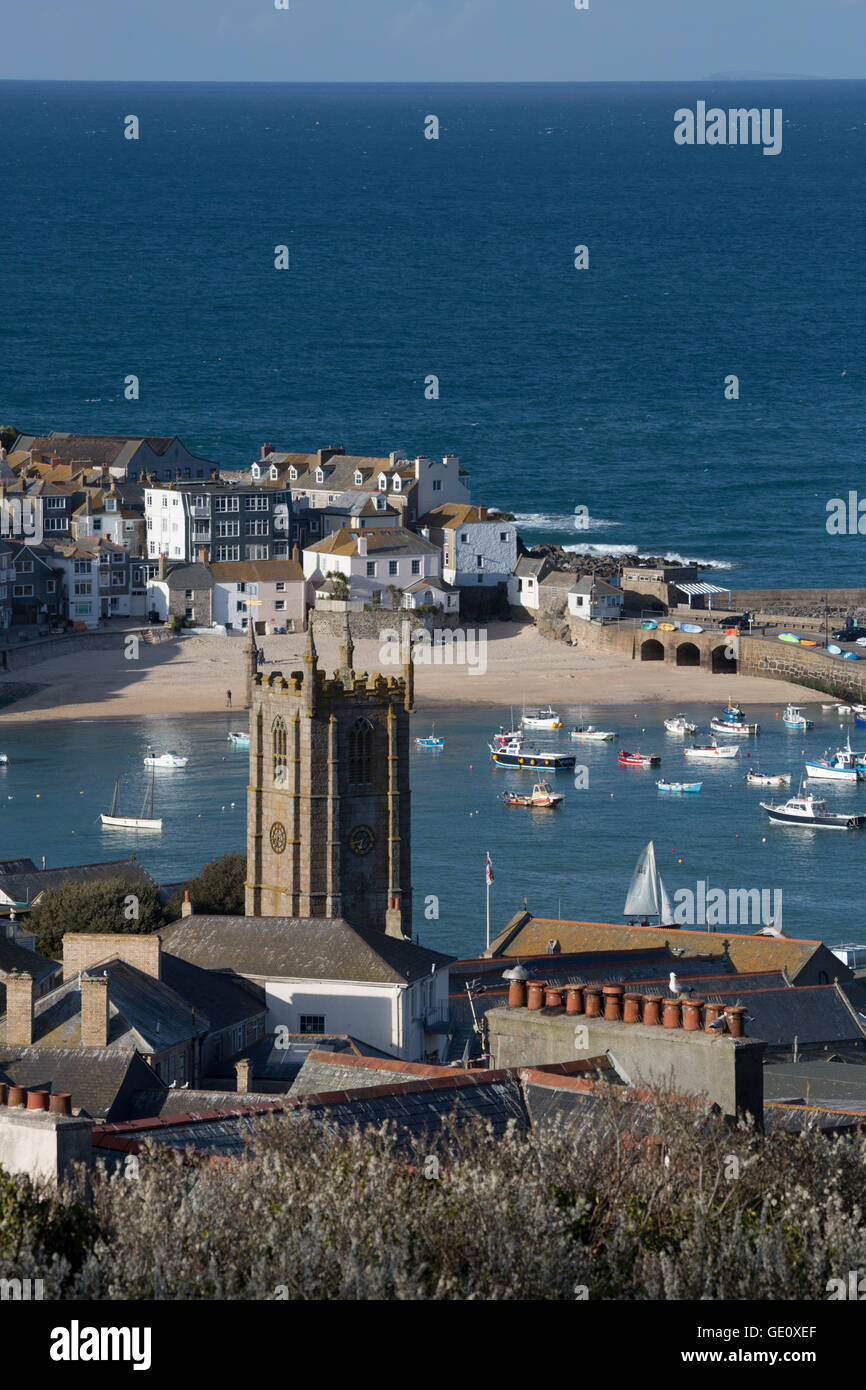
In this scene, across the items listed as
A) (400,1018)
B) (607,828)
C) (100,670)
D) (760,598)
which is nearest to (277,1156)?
(400,1018)

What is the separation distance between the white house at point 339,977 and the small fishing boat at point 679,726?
49.2 m

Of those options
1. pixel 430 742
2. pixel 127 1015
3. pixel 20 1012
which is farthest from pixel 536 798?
pixel 20 1012

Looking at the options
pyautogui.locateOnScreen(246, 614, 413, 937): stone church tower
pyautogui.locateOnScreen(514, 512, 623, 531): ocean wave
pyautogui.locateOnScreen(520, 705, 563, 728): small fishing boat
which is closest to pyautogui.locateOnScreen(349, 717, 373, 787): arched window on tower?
pyautogui.locateOnScreen(246, 614, 413, 937): stone church tower

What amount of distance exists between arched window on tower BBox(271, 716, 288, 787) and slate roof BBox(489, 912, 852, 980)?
17.6 ft

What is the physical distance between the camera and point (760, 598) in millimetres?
122812

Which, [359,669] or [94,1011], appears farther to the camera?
[359,669]

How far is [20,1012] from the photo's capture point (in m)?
38.8

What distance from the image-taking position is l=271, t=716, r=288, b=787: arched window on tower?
187ft

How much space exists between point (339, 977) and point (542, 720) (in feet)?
171

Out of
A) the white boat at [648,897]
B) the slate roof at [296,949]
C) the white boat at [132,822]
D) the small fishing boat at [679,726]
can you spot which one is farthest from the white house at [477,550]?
the slate roof at [296,949]

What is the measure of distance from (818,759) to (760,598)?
29511 mm

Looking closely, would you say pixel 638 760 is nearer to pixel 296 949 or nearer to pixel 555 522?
pixel 296 949

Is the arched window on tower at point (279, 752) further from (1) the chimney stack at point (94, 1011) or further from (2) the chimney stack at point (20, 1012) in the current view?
(1) the chimney stack at point (94, 1011)

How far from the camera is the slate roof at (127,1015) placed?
1547 inches
